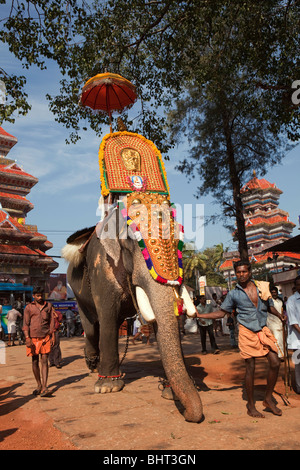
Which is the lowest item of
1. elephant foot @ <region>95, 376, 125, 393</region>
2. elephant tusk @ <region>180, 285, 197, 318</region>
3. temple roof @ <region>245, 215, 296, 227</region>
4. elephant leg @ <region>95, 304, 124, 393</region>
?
elephant foot @ <region>95, 376, 125, 393</region>

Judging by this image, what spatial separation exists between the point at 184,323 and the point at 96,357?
12673 mm

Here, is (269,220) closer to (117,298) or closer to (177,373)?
(117,298)

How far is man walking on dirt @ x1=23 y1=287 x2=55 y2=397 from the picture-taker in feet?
20.8

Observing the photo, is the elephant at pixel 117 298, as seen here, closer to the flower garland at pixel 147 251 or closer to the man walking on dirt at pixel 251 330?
the flower garland at pixel 147 251

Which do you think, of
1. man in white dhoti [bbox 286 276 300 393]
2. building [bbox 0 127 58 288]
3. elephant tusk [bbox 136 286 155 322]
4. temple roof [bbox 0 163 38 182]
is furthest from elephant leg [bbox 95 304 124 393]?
temple roof [bbox 0 163 38 182]

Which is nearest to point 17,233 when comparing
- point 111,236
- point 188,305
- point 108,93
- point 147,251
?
point 108,93

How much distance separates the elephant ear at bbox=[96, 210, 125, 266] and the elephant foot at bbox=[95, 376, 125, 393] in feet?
5.67

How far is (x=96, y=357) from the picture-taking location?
8.09 metres

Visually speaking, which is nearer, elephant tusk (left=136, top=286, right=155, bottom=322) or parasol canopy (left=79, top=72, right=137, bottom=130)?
elephant tusk (left=136, top=286, right=155, bottom=322)

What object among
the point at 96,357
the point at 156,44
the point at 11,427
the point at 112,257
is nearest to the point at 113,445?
the point at 11,427

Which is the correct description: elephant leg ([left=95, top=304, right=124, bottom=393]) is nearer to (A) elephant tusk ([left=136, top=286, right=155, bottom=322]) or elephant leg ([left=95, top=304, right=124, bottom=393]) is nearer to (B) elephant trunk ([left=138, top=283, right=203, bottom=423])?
(A) elephant tusk ([left=136, top=286, right=155, bottom=322])

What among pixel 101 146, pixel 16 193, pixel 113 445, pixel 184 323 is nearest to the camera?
pixel 113 445
